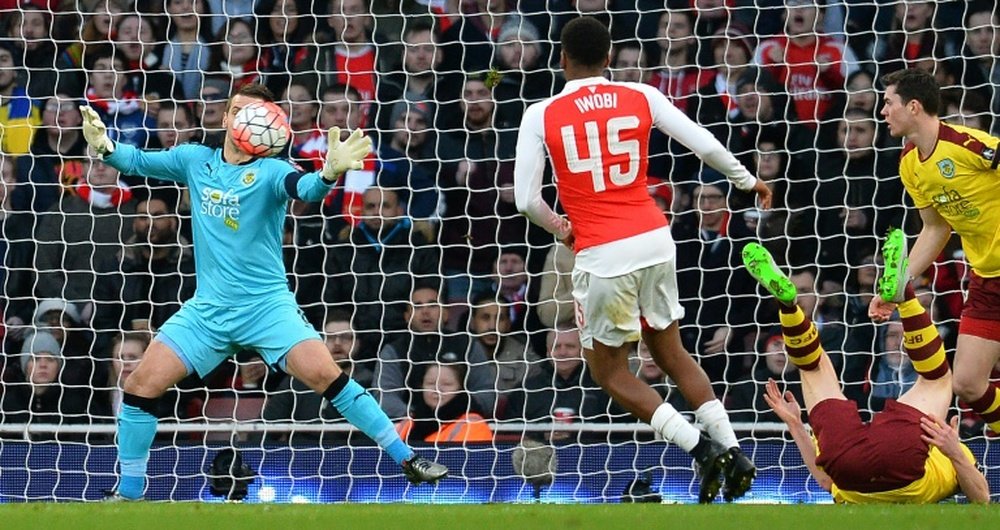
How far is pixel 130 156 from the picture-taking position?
695cm

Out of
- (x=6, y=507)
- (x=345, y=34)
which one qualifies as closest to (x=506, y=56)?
(x=345, y=34)

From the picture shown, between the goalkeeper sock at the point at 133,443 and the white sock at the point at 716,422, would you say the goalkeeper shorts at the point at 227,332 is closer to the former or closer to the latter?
the goalkeeper sock at the point at 133,443

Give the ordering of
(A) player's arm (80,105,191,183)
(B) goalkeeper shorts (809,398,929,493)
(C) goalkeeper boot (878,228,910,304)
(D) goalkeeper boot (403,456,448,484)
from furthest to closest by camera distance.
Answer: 1. (A) player's arm (80,105,191,183)
2. (D) goalkeeper boot (403,456,448,484)
3. (C) goalkeeper boot (878,228,910,304)
4. (B) goalkeeper shorts (809,398,929,493)

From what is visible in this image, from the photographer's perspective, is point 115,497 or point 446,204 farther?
point 446,204

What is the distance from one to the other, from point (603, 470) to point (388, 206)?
7.36 ft

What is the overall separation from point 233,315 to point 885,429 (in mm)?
2689

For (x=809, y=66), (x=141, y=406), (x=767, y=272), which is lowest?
(x=141, y=406)

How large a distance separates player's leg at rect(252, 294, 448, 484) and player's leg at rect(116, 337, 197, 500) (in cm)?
33

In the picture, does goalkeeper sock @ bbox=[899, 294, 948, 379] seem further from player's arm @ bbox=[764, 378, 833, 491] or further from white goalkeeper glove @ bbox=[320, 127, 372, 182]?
white goalkeeper glove @ bbox=[320, 127, 372, 182]

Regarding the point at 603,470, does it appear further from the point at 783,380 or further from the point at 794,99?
the point at 794,99

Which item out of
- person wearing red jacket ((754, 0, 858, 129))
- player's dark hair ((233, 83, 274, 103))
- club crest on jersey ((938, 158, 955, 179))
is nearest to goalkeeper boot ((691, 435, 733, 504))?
club crest on jersey ((938, 158, 955, 179))

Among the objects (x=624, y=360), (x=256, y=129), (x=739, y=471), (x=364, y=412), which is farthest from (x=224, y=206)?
(x=739, y=471)

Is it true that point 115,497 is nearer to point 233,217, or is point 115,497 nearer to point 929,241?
point 233,217

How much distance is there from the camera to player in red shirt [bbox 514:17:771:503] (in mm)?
6375
